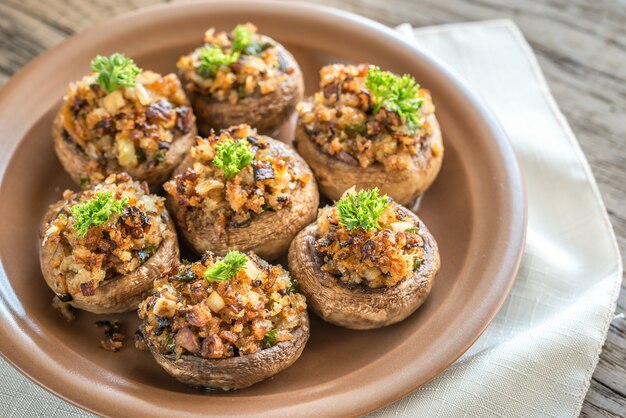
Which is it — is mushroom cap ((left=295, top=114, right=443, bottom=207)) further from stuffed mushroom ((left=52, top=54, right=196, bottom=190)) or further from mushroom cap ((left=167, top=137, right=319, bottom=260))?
stuffed mushroom ((left=52, top=54, right=196, bottom=190))

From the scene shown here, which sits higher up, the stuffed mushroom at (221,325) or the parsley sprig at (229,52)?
the parsley sprig at (229,52)

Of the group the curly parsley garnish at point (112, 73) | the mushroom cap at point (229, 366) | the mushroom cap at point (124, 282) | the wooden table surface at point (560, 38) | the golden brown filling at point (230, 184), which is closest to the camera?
the mushroom cap at point (229, 366)

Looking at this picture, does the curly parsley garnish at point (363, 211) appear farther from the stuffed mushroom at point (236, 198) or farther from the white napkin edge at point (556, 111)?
the white napkin edge at point (556, 111)

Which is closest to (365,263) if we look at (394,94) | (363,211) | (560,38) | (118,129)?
(363,211)

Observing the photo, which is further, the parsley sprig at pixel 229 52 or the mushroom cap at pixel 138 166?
the parsley sprig at pixel 229 52

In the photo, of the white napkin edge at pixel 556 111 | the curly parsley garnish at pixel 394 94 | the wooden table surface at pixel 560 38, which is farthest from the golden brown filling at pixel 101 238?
the white napkin edge at pixel 556 111

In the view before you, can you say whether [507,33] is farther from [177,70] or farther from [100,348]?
[100,348]
